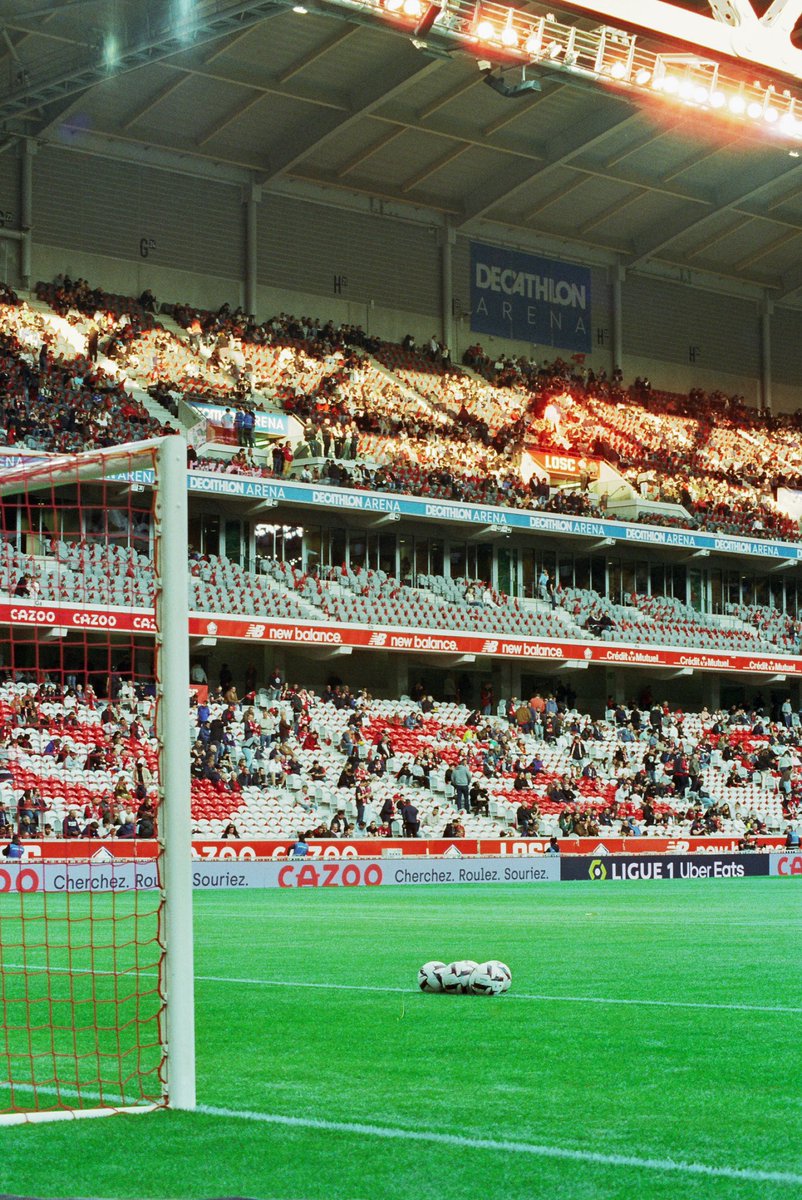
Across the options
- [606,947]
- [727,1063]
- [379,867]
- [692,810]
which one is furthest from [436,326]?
[727,1063]

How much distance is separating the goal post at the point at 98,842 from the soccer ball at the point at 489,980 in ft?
6.57

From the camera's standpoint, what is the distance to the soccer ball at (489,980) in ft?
34.1

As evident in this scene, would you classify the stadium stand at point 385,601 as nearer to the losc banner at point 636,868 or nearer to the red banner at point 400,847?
the red banner at point 400,847

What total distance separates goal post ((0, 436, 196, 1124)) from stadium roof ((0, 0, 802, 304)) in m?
13.0

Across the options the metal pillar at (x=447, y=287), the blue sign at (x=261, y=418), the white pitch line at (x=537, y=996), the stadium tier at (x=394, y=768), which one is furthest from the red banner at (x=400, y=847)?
the metal pillar at (x=447, y=287)

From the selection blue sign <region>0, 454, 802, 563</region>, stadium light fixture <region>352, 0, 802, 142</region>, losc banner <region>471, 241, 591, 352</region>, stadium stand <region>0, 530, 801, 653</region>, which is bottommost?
stadium stand <region>0, 530, 801, 653</region>

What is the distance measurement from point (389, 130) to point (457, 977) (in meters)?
42.7

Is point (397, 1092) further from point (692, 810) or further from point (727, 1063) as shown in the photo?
point (692, 810)

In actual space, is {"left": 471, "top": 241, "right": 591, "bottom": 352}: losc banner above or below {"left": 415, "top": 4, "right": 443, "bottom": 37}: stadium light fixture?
above

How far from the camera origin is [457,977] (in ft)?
34.8

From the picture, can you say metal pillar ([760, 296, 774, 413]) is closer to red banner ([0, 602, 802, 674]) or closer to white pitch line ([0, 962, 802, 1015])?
red banner ([0, 602, 802, 674])

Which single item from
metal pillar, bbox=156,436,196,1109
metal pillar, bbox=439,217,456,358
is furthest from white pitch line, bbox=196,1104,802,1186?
metal pillar, bbox=439,217,456,358

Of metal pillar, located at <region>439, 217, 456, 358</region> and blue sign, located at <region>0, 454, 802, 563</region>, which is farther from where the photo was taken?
metal pillar, located at <region>439, 217, 456, 358</region>

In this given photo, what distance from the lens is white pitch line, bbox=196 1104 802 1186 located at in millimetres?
5125
